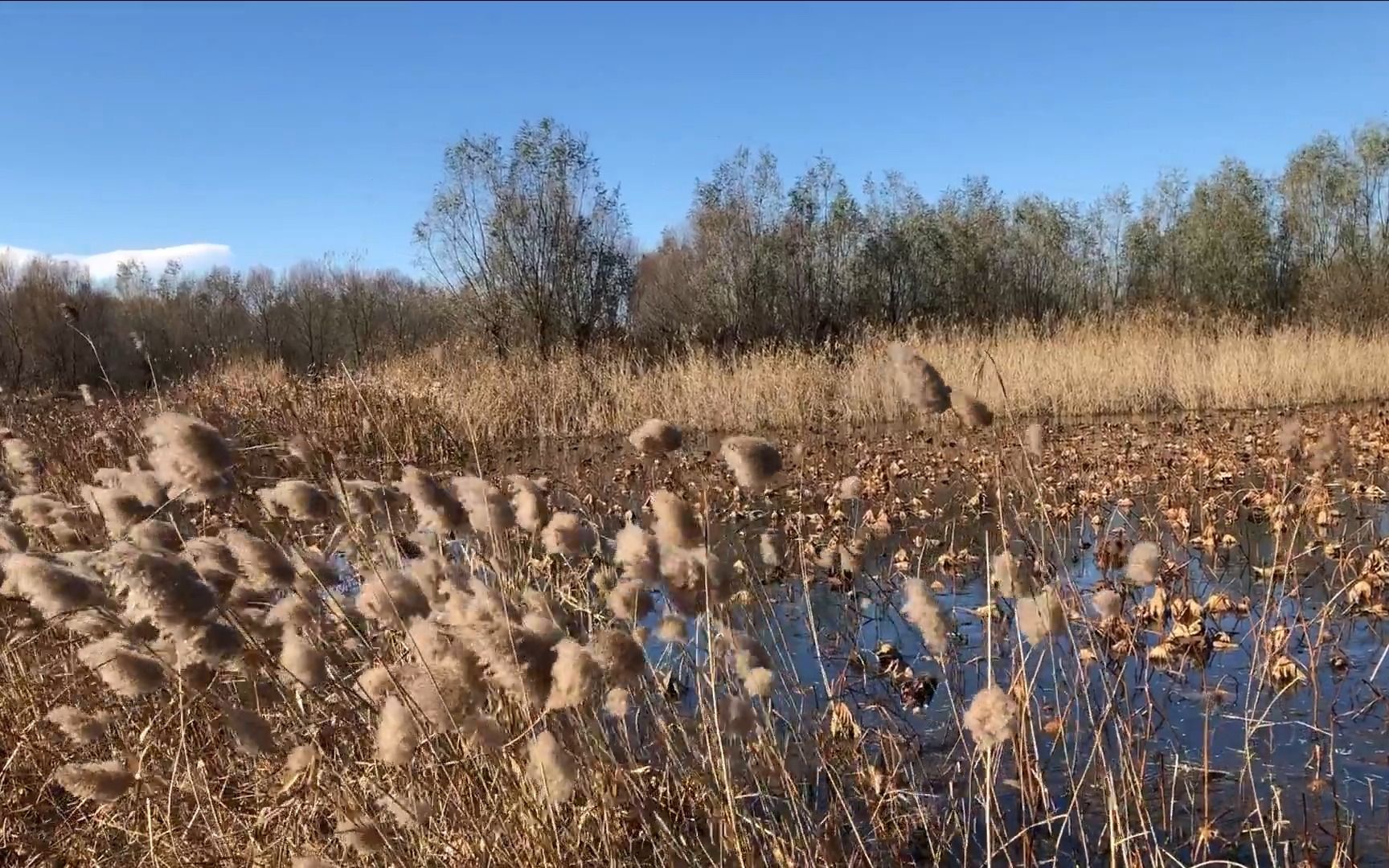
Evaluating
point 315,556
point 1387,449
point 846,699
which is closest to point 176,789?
point 315,556

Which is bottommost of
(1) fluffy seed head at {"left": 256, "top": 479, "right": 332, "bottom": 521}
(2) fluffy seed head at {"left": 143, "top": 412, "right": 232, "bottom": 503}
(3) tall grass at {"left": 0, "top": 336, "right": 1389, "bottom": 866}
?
(3) tall grass at {"left": 0, "top": 336, "right": 1389, "bottom": 866}

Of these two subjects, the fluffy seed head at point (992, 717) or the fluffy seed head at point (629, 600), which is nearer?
the fluffy seed head at point (992, 717)

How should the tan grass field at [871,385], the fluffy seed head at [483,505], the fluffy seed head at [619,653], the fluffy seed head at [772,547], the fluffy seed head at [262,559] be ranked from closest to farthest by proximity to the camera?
1. the fluffy seed head at [619,653]
2. the fluffy seed head at [262,559]
3. the fluffy seed head at [483,505]
4. the fluffy seed head at [772,547]
5. the tan grass field at [871,385]

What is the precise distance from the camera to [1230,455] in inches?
303

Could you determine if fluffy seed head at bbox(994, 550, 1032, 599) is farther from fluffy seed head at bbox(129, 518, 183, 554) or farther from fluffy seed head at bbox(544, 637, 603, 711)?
fluffy seed head at bbox(129, 518, 183, 554)

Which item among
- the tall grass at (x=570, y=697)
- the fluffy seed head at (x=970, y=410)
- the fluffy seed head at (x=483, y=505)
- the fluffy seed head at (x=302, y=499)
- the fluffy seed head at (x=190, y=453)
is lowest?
the tall grass at (x=570, y=697)

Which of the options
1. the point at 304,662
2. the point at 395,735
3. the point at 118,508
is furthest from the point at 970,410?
the point at 118,508

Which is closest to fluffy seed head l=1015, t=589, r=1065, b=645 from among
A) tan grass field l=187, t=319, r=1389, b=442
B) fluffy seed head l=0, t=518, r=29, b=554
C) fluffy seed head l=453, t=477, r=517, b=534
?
fluffy seed head l=453, t=477, r=517, b=534

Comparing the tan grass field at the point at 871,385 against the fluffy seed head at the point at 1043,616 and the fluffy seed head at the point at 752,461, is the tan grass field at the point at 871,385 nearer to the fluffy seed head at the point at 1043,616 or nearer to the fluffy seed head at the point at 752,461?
the fluffy seed head at the point at 1043,616

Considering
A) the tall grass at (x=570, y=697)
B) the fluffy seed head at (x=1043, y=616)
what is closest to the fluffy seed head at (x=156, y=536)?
the tall grass at (x=570, y=697)

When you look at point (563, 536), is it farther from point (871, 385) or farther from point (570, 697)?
point (871, 385)

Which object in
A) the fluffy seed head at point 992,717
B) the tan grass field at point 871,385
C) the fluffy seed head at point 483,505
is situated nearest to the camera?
the fluffy seed head at point 992,717

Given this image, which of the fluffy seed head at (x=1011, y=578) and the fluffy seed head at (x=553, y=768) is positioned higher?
the fluffy seed head at (x=1011, y=578)

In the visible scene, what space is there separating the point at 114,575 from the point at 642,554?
83 centimetres
